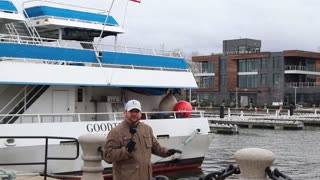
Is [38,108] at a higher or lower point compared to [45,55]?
lower

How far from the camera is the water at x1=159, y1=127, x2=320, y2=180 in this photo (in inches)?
878

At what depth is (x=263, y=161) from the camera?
6.06 meters

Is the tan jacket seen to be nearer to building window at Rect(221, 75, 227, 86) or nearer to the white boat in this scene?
the white boat

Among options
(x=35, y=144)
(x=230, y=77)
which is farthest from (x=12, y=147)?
(x=230, y=77)

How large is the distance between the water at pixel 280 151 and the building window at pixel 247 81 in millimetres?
41826

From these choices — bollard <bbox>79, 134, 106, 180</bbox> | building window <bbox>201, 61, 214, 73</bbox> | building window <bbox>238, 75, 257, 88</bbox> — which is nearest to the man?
bollard <bbox>79, 134, 106, 180</bbox>

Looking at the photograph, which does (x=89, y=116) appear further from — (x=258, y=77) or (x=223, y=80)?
A: (x=223, y=80)

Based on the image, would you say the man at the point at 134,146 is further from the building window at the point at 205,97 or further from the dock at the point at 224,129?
the building window at the point at 205,97

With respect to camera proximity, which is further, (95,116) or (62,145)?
(95,116)

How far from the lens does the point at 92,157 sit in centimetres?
812

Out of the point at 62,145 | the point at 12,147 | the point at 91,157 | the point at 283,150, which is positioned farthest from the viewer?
the point at 283,150

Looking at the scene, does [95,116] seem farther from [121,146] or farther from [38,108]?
[121,146]

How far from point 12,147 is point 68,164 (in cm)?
192

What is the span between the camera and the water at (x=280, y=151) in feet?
73.2
